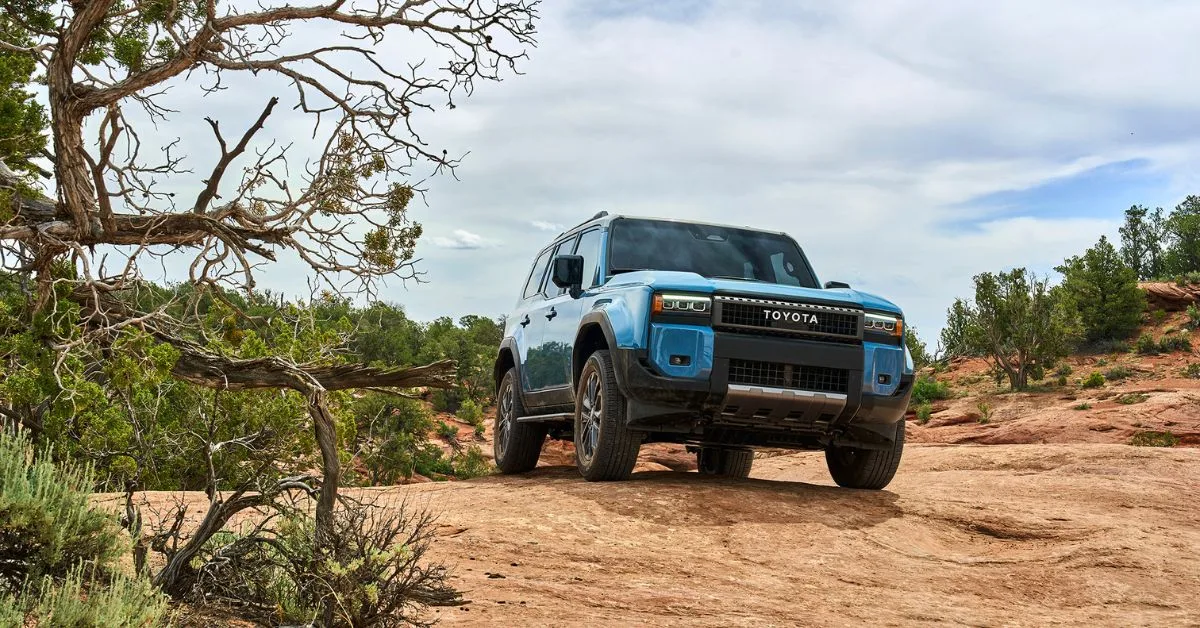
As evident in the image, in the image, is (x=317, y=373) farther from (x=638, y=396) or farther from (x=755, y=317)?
(x=755, y=317)

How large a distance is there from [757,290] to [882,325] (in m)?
1.03

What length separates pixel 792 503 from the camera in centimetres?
824

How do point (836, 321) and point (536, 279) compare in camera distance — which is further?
point (536, 279)

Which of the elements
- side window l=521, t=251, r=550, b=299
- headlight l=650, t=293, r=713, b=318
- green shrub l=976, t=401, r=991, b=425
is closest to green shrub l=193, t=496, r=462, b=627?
headlight l=650, t=293, r=713, b=318

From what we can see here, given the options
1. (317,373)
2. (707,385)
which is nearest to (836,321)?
(707,385)

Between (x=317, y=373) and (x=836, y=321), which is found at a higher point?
(x=836, y=321)

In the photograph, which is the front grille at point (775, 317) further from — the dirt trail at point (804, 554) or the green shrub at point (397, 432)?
the green shrub at point (397, 432)

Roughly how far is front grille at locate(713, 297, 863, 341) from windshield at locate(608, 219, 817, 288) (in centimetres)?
145

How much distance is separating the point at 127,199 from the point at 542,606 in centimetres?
478

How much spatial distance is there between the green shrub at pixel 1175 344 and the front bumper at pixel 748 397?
32.3m

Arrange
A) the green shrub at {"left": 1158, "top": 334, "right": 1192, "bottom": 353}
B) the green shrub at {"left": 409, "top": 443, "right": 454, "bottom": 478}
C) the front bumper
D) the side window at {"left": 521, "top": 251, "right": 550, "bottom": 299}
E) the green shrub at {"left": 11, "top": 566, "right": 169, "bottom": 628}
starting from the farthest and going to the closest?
1. the green shrub at {"left": 1158, "top": 334, "right": 1192, "bottom": 353}
2. the green shrub at {"left": 409, "top": 443, "right": 454, "bottom": 478}
3. the side window at {"left": 521, "top": 251, "right": 550, "bottom": 299}
4. the front bumper
5. the green shrub at {"left": 11, "top": 566, "right": 169, "bottom": 628}

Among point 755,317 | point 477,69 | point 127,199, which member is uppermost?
point 477,69

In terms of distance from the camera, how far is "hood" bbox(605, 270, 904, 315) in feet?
Answer: 26.7

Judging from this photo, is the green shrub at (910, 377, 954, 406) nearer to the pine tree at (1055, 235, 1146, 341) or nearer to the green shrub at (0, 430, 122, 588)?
the pine tree at (1055, 235, 1146, 341)
